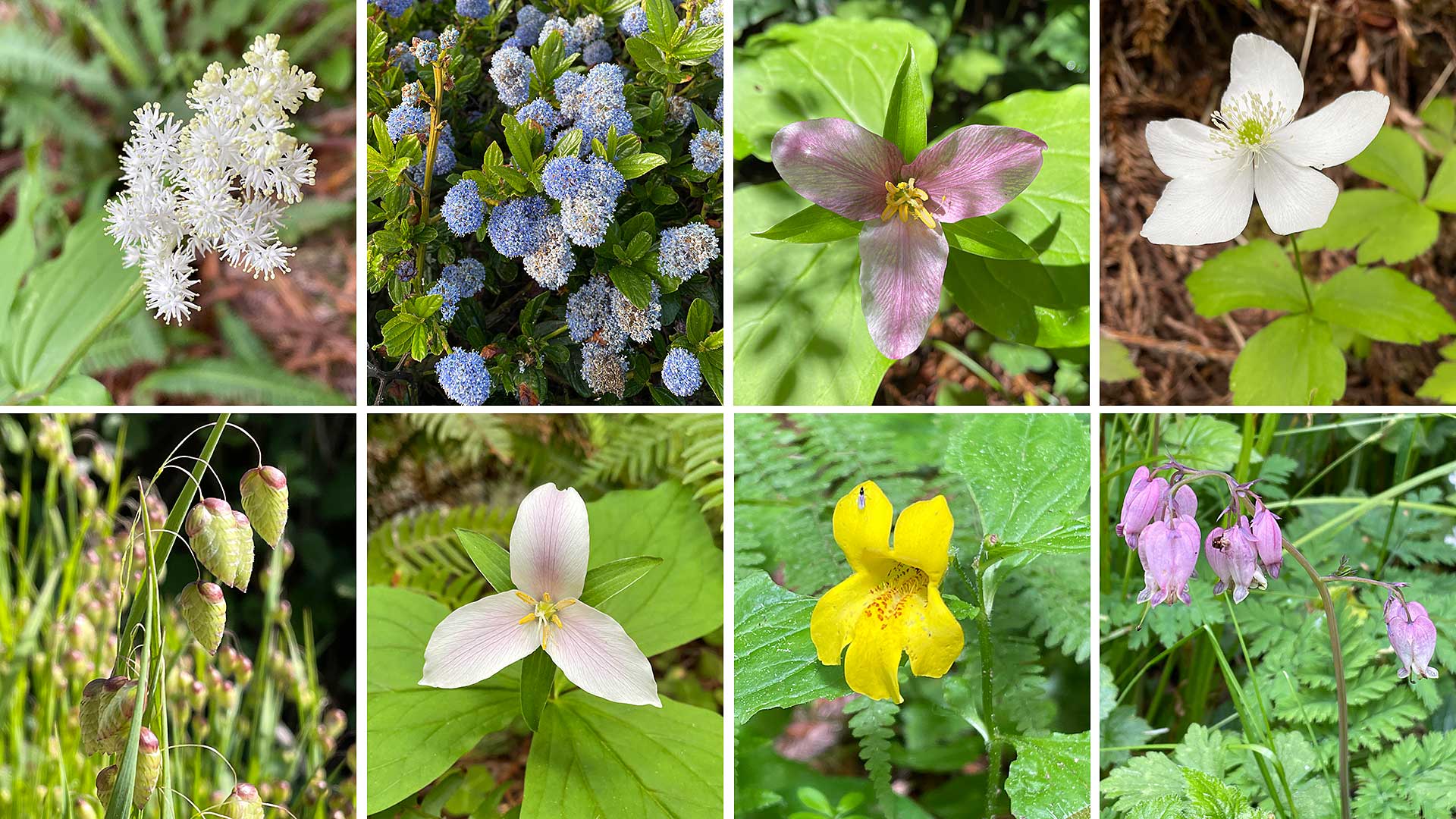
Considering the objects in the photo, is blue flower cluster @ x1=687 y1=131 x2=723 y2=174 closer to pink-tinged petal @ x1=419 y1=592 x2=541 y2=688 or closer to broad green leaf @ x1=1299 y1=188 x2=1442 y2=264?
pink-tinged petal @ x1=419 y1=592 x2=541 y2=688

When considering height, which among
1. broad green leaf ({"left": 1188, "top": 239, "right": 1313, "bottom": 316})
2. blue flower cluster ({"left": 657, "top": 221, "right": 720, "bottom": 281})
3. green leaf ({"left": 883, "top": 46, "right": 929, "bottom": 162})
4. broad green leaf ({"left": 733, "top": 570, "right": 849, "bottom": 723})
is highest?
green leaf ({"left": 883, "top": 46, "right": 929, "bottom": 162})

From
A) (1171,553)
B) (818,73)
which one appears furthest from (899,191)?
(1171,553)

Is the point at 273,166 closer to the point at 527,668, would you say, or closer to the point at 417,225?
the point at 417,225

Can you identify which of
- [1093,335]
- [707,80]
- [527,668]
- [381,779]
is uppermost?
[707,80]

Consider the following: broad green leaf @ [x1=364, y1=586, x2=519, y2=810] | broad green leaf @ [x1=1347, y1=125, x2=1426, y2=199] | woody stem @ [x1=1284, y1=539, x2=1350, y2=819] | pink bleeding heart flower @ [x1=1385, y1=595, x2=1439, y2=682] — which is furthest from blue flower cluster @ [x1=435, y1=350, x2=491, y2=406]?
broad green leaf @ [x1=1347, y1=125, x2=1426, y2=199]

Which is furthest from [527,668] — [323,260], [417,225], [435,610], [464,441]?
[323,260]

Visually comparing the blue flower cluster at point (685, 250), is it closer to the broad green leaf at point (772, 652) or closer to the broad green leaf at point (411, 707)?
the broad green leaf at point (772, 652)
